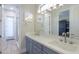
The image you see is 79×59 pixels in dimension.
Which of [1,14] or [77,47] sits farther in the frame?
[1,14]

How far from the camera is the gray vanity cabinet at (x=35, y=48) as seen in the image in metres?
1.91

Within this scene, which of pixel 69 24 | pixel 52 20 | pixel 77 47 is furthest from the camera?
pixel 52 20

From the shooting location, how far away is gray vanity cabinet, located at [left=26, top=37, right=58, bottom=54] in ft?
6.26

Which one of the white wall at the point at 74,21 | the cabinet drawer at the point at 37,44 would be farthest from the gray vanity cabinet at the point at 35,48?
the white wall at the point at 74,21

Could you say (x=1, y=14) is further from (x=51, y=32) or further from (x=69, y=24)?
(x=69, y=24)

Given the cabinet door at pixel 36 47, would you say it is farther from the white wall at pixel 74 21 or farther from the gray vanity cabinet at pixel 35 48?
the white wall at pixel 74 21

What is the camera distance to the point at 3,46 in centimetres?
207

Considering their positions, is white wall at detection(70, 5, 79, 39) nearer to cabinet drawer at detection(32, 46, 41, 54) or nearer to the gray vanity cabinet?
the gray vanity cabinet

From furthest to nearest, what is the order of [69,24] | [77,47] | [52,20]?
[52,20] < [69,24] < [77,47]

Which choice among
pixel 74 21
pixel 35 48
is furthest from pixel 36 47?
pixel 74 21

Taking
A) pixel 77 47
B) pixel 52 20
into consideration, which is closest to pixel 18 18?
pixel 52 20

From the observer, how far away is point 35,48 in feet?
7.13

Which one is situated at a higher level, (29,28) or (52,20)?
(52,20)
